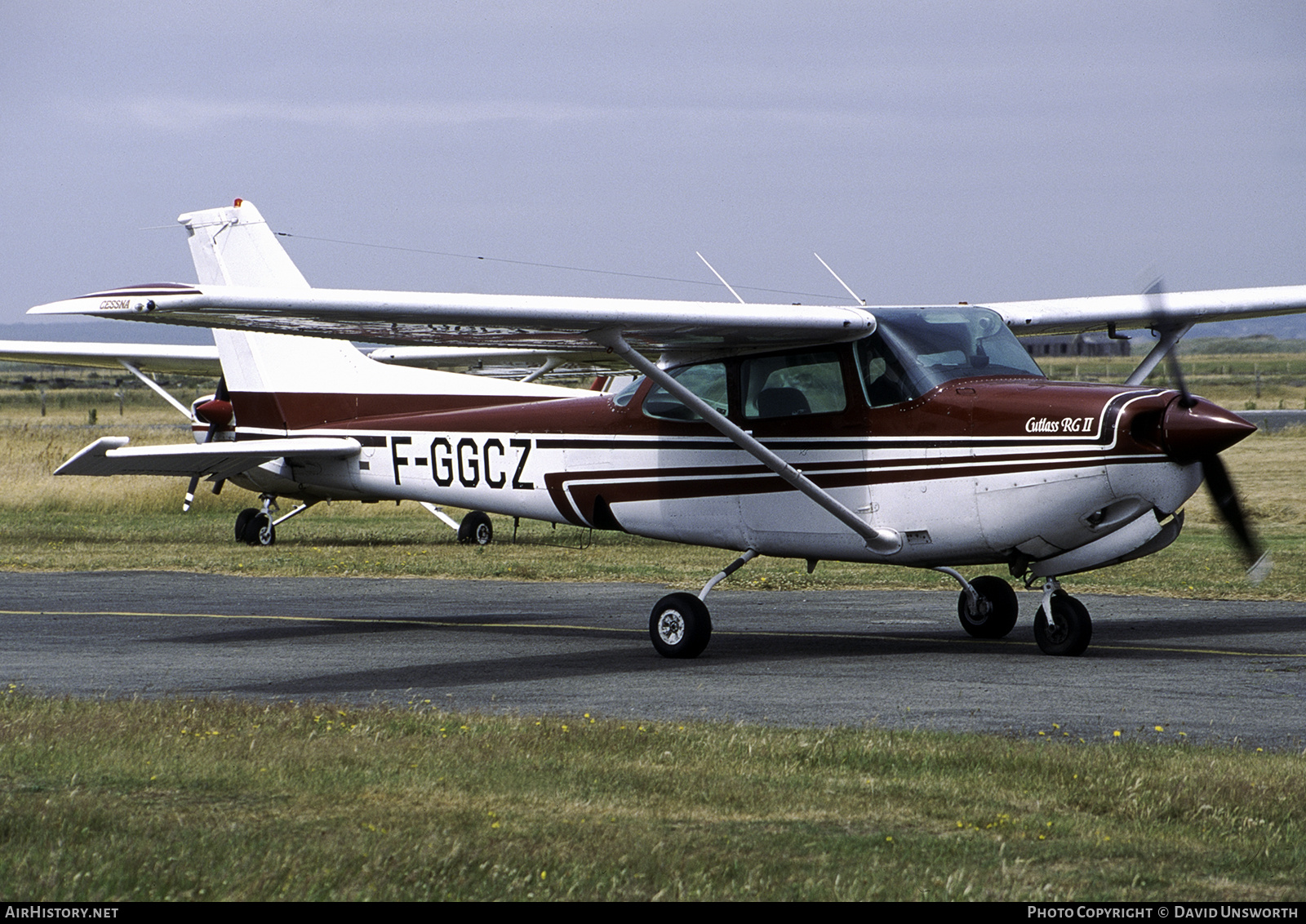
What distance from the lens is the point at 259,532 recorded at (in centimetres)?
2514

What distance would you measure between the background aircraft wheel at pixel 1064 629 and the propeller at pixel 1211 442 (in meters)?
1.32

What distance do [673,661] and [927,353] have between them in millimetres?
3240

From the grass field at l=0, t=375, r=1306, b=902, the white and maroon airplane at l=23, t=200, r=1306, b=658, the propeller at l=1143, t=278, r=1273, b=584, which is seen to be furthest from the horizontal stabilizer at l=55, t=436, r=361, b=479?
the propeller at l=1143, t=278, r=1273, b=584

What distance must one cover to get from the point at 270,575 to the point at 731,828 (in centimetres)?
1494

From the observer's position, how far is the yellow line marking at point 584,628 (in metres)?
12.3

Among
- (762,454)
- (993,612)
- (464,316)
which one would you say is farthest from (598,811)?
(993,612)

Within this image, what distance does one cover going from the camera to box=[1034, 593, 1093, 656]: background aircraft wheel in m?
11.9

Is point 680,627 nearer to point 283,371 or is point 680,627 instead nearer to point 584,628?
point 584,628

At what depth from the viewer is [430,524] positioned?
28734mm

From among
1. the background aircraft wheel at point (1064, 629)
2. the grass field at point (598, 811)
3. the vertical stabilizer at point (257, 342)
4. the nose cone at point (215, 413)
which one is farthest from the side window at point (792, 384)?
the nose cone at point (215, 413)

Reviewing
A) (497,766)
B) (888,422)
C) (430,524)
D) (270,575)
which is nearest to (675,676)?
(888,422)

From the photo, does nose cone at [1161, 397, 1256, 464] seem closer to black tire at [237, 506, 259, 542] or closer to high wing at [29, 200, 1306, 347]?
high wing at [29, 200, 1306, 347]

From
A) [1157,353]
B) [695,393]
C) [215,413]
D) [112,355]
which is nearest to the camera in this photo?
[695,393]

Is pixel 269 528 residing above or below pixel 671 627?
below
